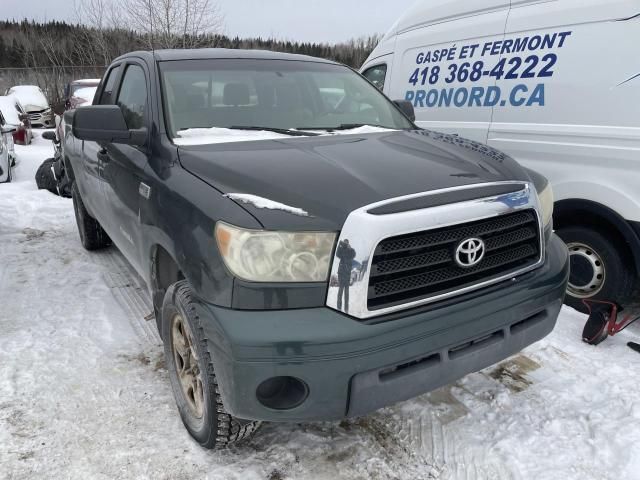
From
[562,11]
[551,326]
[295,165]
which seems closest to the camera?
[295,165]

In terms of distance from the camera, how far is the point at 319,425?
100 inches

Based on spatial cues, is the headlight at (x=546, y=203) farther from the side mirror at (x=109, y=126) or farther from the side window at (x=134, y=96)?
the side window at (x=134, y=96)

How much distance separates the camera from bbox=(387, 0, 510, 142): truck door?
4.23 meters

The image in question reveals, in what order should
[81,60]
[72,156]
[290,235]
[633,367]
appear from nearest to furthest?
[290,235]
[633,367]
[72,156]
[81,60]

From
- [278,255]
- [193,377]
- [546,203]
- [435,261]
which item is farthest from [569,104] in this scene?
[193,377]

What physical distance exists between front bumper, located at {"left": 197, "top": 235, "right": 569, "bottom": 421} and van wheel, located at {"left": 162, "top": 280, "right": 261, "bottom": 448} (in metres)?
0.13

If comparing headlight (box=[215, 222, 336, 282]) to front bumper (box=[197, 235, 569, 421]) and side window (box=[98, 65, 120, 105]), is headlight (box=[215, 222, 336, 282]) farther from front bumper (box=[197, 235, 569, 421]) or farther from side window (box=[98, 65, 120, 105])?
side window (box=[98, 65, 120, 105])

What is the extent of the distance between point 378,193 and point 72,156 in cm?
375

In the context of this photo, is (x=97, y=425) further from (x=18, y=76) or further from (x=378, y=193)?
(x=18, y=76)

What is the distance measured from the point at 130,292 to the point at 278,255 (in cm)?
266

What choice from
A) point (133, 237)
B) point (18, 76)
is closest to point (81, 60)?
point (18, 76)

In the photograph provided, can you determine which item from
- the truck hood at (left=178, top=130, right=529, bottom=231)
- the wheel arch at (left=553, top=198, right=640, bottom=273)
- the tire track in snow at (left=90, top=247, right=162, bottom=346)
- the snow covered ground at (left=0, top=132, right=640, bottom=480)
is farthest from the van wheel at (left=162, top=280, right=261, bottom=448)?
the wheel arch at (left=553, top=198, right=640, bottom=273)

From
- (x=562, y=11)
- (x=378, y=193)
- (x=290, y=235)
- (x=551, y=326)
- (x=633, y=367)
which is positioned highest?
(x=562, y=11)

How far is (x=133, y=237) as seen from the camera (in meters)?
2.98
